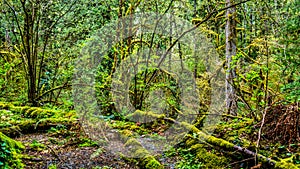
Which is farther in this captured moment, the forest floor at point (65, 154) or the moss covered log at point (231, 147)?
the forest floor at point (65, 154)

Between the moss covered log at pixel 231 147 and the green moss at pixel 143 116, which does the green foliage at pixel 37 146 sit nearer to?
the moss covered log at pixel 231 147

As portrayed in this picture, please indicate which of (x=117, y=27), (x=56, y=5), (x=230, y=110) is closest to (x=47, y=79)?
(x=56, y=5)

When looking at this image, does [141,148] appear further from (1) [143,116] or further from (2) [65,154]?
(1) [143,116]

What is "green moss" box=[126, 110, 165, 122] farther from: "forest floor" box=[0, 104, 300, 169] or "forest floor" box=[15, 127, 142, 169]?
"forest floor" box=[15, 127, 142, 169]

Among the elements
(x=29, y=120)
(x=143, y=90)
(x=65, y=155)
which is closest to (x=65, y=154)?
(x=65, y=155)

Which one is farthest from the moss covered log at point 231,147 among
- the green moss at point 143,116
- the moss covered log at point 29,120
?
the moss covered log at point 29,120

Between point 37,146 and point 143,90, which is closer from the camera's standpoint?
point 37,146

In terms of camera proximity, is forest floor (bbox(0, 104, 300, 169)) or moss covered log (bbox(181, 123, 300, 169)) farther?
forest floor (bbox(0, 104, 300, 169))

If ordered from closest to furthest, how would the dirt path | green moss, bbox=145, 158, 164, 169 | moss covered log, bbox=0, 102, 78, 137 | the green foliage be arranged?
the dirt path, green moss, bbox=145, 158, 164, 169, the green foliage, moss covered log, bbox=0, 102, 78, 137

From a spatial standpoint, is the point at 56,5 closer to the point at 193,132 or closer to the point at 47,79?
the point at 47,79

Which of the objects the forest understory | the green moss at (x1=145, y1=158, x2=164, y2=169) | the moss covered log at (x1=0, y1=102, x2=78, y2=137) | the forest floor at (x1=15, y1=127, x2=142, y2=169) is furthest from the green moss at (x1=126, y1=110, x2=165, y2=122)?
the green moss at (x1=145, y1=158, x2=164, y2=169)

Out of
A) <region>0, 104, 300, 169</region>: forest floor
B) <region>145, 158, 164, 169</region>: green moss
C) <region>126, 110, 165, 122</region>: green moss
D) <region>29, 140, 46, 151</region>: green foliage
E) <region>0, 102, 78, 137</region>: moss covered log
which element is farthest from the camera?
<region>126, 110, 165, 122</region>: green moss

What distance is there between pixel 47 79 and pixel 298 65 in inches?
337

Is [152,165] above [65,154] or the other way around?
the other way around
